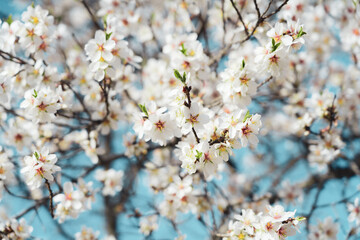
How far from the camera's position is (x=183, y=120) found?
7.17 feet

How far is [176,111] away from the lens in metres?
2.26

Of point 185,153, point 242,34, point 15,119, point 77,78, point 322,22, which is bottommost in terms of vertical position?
point 185,153

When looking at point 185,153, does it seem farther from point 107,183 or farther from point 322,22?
point 322,22

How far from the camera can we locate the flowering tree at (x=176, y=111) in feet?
7.61

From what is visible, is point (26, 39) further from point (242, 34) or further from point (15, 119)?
point (242, 34)

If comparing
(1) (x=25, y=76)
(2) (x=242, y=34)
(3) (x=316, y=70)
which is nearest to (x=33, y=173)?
(1) (x=25, y=76)

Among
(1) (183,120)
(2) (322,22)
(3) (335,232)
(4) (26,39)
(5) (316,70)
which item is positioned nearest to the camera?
(1) (183,120)

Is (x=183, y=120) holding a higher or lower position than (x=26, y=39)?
lower

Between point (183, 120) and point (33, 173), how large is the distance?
108cm

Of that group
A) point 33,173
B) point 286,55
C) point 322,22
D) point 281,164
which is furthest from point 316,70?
point 33,173

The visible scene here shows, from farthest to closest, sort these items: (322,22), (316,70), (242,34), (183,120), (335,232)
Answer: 1. (316,70)
2. (322,22)
3. (335,232)
4. (242,34)
5. (183,120)

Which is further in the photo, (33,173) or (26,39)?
(26,39)

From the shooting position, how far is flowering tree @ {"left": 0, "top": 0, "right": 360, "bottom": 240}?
2.32 metres

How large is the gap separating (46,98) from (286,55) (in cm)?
167
